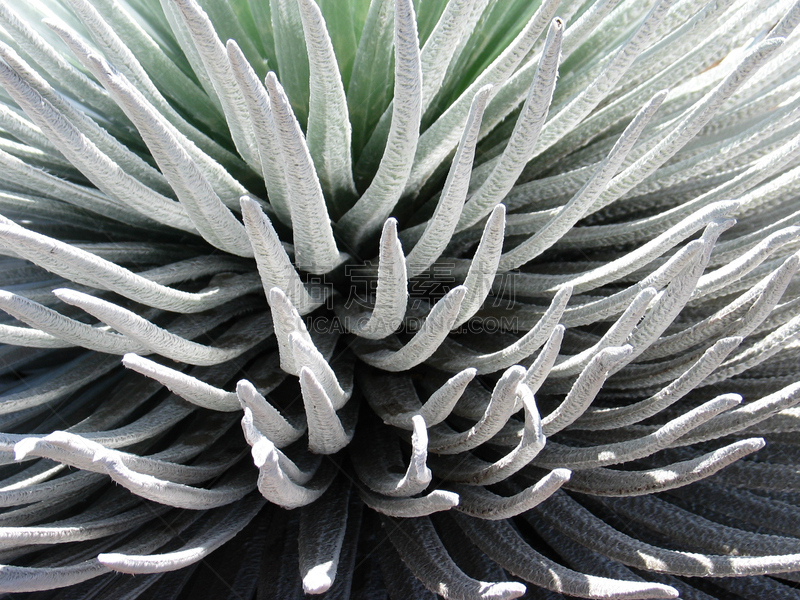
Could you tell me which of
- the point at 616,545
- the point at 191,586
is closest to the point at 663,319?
the point at 616,545

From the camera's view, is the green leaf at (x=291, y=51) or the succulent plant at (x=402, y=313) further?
the green leaf at (x=291, y=51)

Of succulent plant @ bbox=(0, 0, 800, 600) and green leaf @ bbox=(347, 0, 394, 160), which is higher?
green leaf @ bbox=(347, 0, 394, 160)

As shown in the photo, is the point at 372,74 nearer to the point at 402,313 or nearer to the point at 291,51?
the point at 291,51

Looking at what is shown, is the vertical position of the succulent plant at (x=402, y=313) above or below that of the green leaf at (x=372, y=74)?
below

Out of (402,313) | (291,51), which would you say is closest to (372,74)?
(291,51)

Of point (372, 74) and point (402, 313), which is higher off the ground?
point (372, 74)

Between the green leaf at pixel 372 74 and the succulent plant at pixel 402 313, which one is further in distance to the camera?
the green leaf at pixel 372 74

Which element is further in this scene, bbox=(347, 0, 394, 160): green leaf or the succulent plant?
bbox=(347, 0, 394, 160): green leaf

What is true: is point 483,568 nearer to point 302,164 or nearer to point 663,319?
point 663,319
